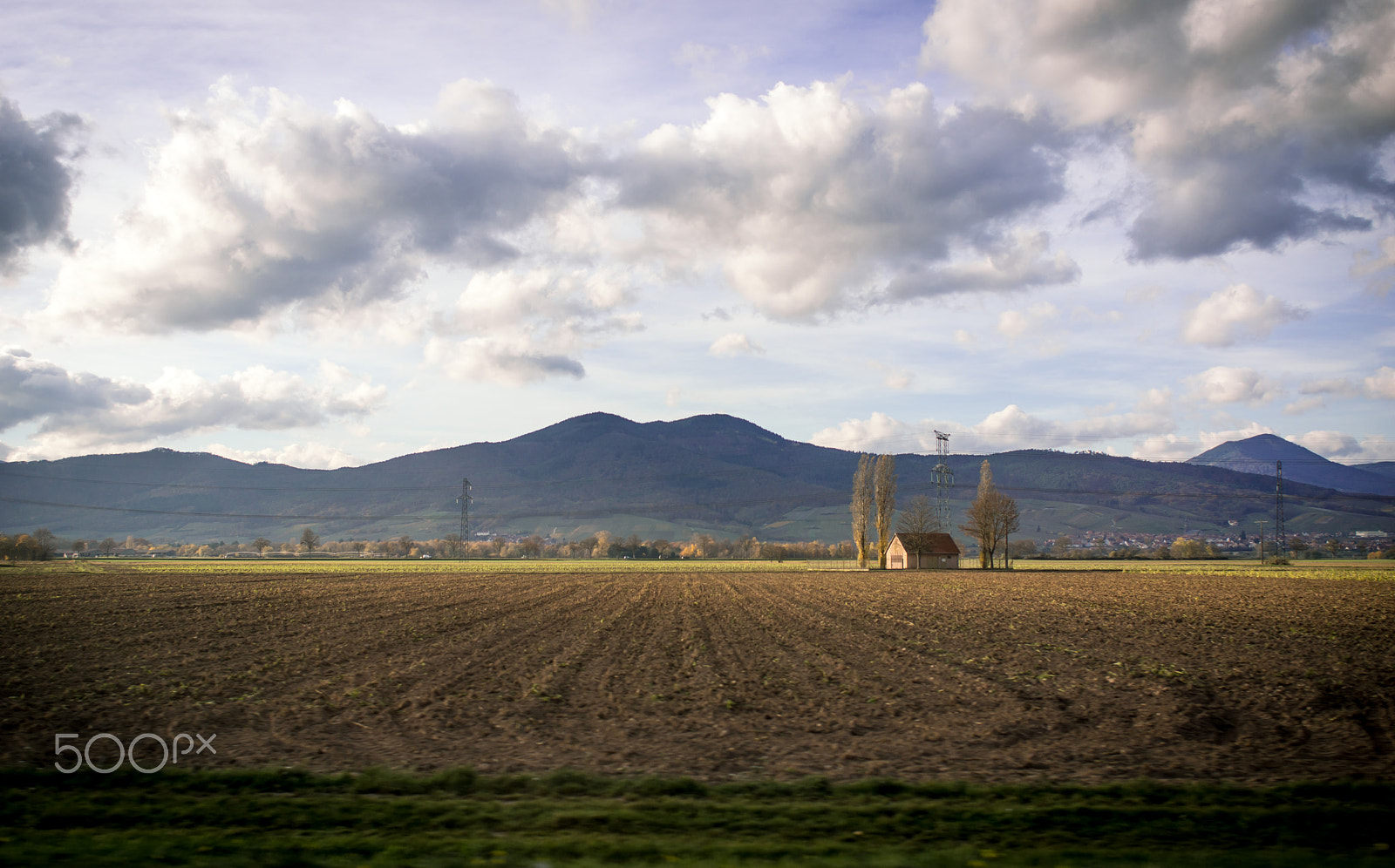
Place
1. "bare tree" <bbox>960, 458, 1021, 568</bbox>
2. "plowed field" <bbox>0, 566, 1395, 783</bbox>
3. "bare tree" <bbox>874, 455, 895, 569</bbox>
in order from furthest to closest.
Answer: "bare tree" <bbox>874, 455, 895, 569</bbox>
"bare tree" <bbox>960, 458, 1021, 568</bbox>
"plowed field" <bbox>0, 566, 1395, 783</bbox>

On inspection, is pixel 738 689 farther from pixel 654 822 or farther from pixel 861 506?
pixel 861 506

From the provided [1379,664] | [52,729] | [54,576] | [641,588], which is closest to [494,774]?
[52,729]

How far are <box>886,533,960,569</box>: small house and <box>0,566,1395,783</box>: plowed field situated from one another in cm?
6734

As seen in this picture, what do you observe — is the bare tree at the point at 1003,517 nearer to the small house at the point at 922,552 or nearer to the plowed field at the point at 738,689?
the small house at the point at 922,552

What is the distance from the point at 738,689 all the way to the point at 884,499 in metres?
98.3

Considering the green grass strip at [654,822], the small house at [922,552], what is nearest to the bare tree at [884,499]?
the small house at [922,552]

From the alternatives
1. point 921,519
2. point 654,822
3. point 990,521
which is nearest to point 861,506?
point 921,519

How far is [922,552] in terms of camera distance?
10494cm

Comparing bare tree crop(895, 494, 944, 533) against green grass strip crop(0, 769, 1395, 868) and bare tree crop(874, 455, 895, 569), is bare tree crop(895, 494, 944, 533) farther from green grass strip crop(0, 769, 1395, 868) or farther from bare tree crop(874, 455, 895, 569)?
green grass strip crop(0, 769, 1395, 868)

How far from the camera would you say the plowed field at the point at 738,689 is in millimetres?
12469

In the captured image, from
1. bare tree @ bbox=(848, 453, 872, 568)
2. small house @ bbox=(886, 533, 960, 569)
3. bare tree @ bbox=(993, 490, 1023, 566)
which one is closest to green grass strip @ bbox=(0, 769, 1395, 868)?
bare tree @ bbox=(993, 490, 1023, 566)

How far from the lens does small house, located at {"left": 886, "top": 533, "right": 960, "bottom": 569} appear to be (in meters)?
104

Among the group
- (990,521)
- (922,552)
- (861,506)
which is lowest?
(922,552)

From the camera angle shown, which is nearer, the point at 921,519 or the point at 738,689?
the point at 738,689
